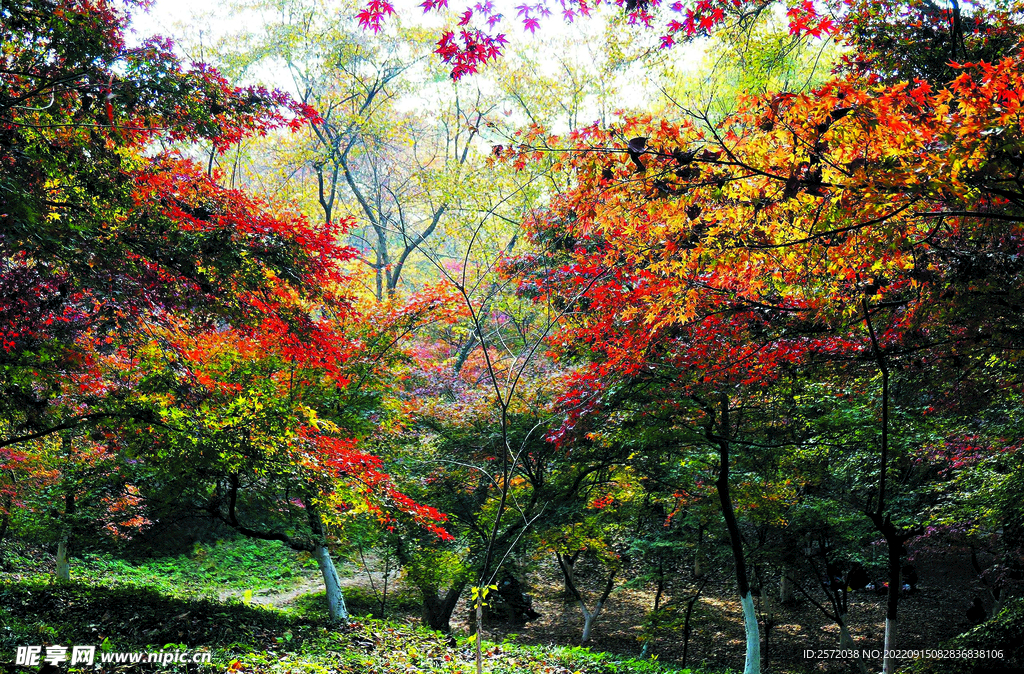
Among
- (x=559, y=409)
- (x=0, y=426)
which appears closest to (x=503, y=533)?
(x=559, y=409)

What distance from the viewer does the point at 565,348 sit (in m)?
8.09

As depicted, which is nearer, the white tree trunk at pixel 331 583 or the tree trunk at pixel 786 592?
the white tree trunk at pixel 331 583

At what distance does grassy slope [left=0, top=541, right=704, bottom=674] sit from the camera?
189 inches

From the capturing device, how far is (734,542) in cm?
695

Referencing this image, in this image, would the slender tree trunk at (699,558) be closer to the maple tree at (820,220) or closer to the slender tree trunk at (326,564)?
the maple tree at (820,220)

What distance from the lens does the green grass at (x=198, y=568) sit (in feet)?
37.4

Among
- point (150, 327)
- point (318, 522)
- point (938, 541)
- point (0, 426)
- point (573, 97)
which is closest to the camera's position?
point (150, 327)

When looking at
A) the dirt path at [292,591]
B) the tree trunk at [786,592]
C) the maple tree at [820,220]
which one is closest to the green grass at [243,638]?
the maple tree at [820,220]

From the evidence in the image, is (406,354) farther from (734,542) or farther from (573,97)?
(573,97)

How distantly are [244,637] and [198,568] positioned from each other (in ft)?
31.9

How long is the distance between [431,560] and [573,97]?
11.6m

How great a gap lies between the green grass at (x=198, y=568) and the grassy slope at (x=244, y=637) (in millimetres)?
4266

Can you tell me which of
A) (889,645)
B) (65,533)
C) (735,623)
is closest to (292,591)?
(65,533)

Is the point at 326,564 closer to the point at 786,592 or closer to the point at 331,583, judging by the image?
the point at 331,583
